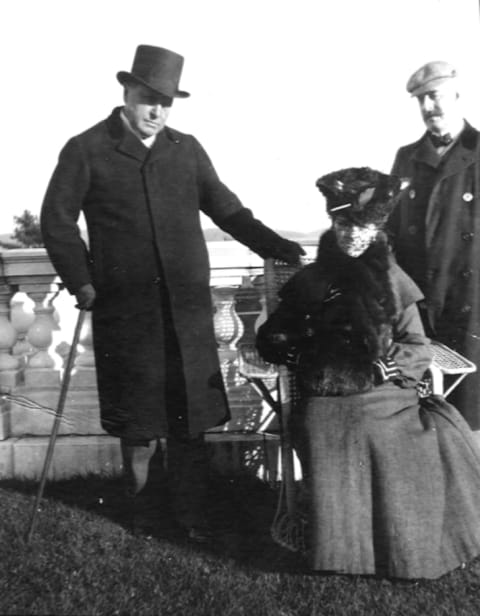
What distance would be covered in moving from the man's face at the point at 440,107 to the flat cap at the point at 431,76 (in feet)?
0.07

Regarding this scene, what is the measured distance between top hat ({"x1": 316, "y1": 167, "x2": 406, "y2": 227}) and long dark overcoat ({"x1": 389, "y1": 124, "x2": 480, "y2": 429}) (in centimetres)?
48

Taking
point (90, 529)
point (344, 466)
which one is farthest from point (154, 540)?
point (344, 466)

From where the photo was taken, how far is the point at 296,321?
2.93 metres

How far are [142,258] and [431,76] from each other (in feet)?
4.47

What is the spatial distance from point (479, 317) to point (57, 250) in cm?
174

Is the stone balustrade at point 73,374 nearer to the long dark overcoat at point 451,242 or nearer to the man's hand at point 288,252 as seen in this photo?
the man's hand at point 288,252

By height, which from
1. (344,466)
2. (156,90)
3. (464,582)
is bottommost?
(464,582)

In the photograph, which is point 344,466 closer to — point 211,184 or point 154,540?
point 154,540

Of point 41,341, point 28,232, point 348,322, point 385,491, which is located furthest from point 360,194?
point 28,232

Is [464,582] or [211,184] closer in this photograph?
[464,582]

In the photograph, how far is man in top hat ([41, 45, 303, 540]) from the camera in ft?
10.2

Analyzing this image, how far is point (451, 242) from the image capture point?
323 cm

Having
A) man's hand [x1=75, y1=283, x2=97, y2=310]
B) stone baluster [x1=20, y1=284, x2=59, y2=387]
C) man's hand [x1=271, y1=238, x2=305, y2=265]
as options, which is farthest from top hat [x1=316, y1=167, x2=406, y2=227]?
stone baluster [x1=20, y1=284, x2=59, y2=387]

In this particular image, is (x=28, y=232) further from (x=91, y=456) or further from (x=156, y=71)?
(x=156, y=71)
